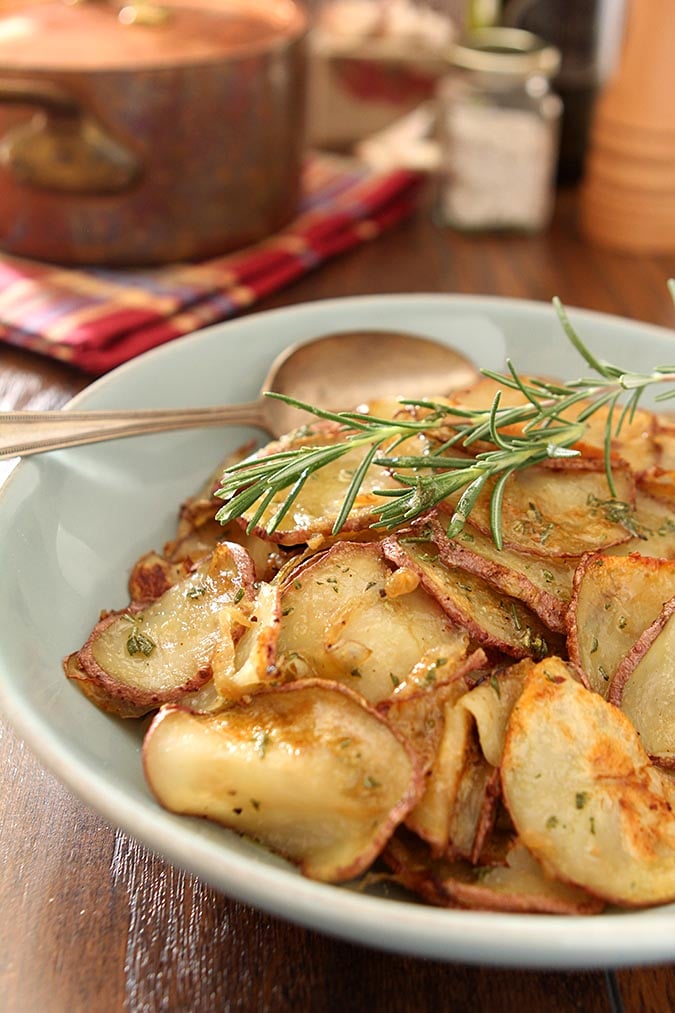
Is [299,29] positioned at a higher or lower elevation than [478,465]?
higher

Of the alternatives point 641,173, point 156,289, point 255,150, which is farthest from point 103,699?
point 641,173

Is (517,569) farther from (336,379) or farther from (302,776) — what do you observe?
(336,379)

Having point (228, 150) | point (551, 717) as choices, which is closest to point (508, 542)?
point (551, 717)

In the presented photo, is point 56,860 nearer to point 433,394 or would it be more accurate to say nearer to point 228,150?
point 433,394

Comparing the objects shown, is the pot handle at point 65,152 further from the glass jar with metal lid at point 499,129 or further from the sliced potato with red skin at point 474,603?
the sliced potato with red skin at point 474,603

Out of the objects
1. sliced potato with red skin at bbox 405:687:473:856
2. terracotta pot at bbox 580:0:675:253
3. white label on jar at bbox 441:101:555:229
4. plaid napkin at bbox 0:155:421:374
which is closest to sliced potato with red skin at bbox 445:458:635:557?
sliced potato with red skin at bbox 405:687:473:856
